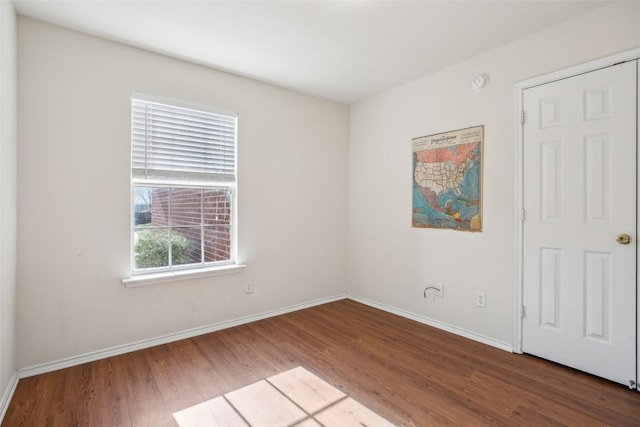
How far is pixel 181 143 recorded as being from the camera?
2.89m

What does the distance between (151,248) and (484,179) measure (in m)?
3.08

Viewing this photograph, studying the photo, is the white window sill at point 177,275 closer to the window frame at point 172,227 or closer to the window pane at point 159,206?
the window frame at point 172,227

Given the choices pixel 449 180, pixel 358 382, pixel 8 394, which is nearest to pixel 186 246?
pixel 8 394

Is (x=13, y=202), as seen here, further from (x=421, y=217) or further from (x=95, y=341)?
(x=421, y=217)

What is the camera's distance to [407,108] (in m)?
3.41

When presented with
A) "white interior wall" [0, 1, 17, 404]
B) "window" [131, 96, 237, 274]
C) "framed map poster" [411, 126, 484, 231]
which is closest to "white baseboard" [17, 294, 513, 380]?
"white interior wall" [0, 1, 17, 404]

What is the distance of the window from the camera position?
2705mm

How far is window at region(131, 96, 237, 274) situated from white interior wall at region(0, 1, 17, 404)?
0.74 m

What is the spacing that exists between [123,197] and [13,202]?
0.66 metres

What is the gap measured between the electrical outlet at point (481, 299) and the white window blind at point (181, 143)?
265 centimetres

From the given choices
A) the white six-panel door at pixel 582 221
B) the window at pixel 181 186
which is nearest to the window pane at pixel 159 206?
the window at pixel 181 186

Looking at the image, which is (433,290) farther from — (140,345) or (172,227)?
(140,345)

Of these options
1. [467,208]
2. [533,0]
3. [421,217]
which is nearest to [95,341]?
[421,217]

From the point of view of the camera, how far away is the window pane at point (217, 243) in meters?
3.10
